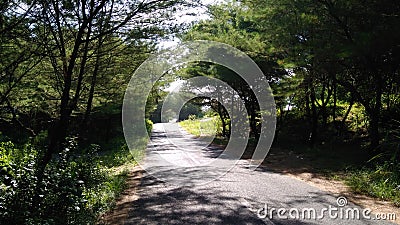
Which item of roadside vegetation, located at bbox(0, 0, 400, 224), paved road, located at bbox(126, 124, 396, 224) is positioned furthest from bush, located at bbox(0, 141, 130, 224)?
paved road, located at bbox(126, 124, 396, 224)

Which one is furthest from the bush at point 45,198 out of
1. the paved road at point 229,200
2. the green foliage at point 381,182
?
the green foliage at point 381,182

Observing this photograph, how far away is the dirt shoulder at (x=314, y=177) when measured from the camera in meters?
6.62

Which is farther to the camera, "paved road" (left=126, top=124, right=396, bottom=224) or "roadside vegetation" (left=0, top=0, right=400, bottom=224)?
"paved road" (left=126, top=124, right=396, bottom=224)

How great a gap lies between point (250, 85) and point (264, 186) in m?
11.4

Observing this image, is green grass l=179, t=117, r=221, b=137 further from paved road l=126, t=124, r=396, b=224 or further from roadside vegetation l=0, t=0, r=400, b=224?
paved road l=126, t=124, r=396, b=224

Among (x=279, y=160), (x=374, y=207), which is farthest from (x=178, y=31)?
(x=279, y=160)

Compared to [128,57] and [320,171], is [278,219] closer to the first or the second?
[128,57]

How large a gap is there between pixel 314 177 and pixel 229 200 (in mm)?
4360

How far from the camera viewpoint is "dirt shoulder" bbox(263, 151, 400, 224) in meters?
6.62

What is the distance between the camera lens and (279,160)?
14531mm

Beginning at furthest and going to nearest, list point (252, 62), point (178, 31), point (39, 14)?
point (252, 62), point (178, 31), point (39, 14)
